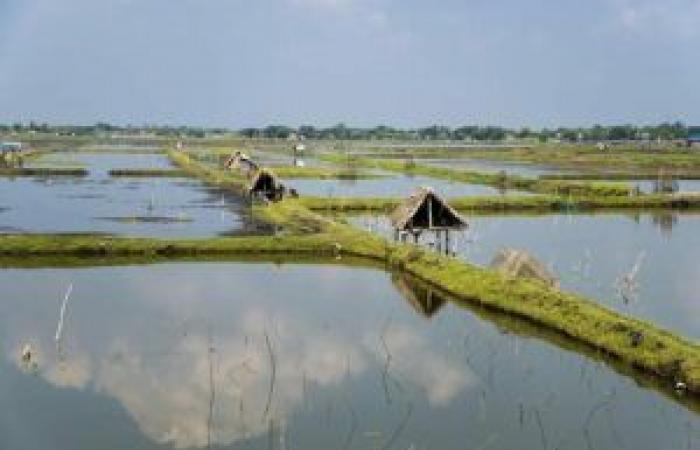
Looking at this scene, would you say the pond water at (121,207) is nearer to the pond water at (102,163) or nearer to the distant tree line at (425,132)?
the pond water at (102,163)

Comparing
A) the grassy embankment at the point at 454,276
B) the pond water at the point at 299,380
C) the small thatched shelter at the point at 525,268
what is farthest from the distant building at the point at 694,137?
the pond water at the point at 299,380

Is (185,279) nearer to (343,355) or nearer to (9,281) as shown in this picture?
(9,281)

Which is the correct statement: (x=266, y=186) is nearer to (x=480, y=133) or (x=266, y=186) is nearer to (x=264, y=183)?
(x=264, y=183)

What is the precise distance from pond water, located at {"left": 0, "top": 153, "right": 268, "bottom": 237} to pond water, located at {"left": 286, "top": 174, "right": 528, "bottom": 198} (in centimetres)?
397

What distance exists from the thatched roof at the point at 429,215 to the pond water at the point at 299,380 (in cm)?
547

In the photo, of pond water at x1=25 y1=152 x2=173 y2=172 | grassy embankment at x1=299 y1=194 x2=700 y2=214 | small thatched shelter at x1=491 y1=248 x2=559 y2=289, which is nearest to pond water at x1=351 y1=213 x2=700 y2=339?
small thatched shelter at x1=491 y1=248 x2=559 y2=289

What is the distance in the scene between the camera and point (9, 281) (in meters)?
18.5

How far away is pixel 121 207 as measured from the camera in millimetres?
32594

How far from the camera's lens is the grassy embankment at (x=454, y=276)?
489 inches

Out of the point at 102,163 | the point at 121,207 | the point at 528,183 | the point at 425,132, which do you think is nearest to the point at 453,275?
the point at 121,207

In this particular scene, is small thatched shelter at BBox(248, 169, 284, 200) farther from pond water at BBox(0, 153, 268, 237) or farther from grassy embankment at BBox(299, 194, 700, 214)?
grassy embankment at BBox(299, 194, 700, 214)

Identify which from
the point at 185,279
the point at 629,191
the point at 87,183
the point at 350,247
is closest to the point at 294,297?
the point at 185,279

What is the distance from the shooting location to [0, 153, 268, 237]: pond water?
26234mm

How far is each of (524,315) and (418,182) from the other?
31.3 m
